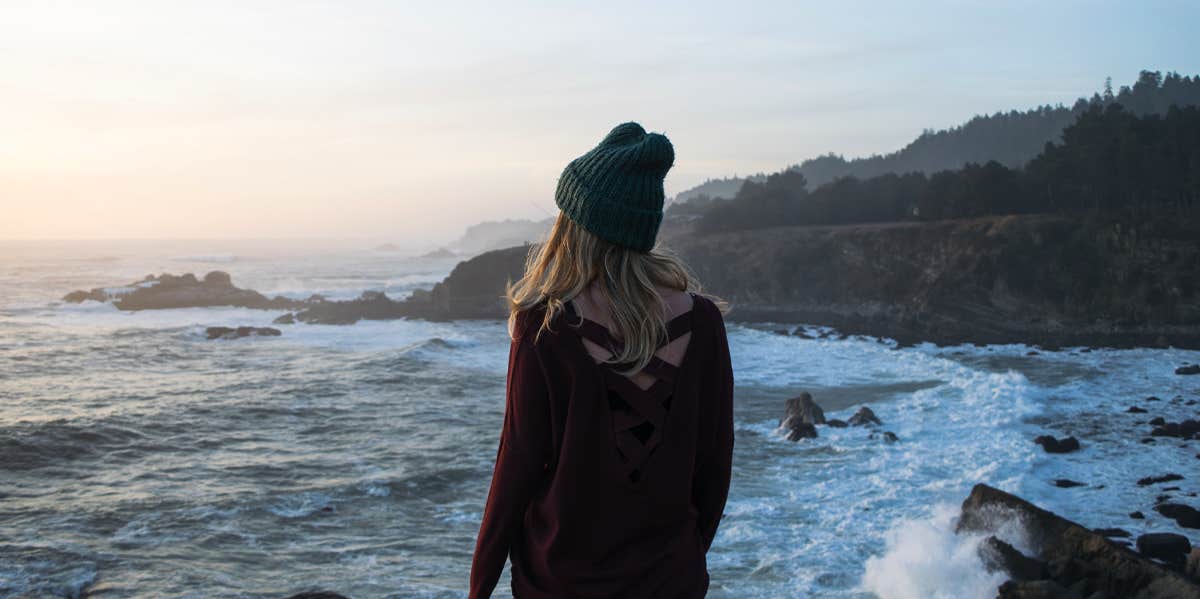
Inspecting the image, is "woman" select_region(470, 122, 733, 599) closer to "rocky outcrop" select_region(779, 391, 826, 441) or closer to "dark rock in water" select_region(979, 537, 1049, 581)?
"dark rock in water" select_region(979, 537, 1049, 581)

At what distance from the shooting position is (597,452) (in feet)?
6.27

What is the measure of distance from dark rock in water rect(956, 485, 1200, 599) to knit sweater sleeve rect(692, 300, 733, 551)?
743 cm

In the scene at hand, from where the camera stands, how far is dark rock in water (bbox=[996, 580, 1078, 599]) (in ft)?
27.2

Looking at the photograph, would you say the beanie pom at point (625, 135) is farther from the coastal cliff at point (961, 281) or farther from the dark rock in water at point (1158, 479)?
the coastal cliff at point (961, 281)

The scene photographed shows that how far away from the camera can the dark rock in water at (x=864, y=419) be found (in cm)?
1791

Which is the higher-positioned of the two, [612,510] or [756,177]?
[756,177]

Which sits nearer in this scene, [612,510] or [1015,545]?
[612,510]

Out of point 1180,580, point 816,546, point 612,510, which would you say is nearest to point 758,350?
point 816,546

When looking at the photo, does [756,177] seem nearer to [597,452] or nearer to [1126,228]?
[1126,228]

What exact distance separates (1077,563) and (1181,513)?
4.00 meters

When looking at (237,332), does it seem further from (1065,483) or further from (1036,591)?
(1036,591)

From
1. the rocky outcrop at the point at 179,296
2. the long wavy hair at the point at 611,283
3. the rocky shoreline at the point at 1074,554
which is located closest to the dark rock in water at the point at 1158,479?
the rocky shoreline at the point at 1074,554

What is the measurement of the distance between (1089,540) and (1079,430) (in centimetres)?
964

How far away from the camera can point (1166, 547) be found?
32.2ft
